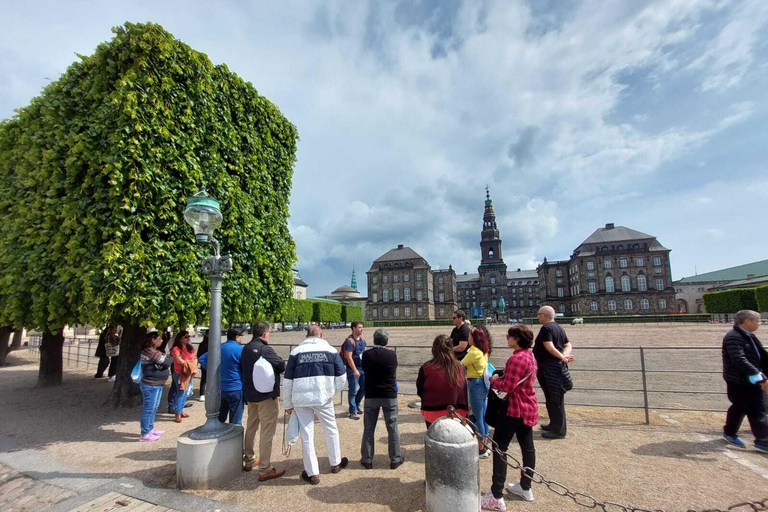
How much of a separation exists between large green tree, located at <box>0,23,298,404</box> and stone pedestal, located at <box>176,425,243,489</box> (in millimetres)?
3006

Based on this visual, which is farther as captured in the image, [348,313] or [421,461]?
[348,313]

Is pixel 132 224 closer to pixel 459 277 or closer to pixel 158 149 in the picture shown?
pixel 158 149

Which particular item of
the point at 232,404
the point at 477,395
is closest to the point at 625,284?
the point at 477,395

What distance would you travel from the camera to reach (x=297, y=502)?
399cm

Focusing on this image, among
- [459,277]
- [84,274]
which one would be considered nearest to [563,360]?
[84,274]

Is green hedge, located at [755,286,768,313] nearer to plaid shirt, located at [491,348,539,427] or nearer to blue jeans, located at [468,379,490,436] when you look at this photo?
blue jeans, located at [468,379,490,436]

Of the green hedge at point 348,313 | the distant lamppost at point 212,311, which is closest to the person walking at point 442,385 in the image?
the distant lamppost at point 212,311

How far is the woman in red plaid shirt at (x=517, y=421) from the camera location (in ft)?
12.5

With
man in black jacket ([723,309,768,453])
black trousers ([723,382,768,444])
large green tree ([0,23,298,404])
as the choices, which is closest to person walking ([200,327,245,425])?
large green tree ([0,23,298,404])

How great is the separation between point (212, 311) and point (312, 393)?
1.85m

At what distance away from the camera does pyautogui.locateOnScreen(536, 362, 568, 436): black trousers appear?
5.68 metres

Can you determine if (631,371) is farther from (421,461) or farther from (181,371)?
(181,371)

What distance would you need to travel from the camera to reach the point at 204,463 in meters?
4.40

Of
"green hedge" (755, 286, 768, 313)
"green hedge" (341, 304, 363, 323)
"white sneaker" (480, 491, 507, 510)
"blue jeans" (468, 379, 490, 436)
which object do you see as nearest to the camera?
"white sneaker" (480, 491, 507, 510)
